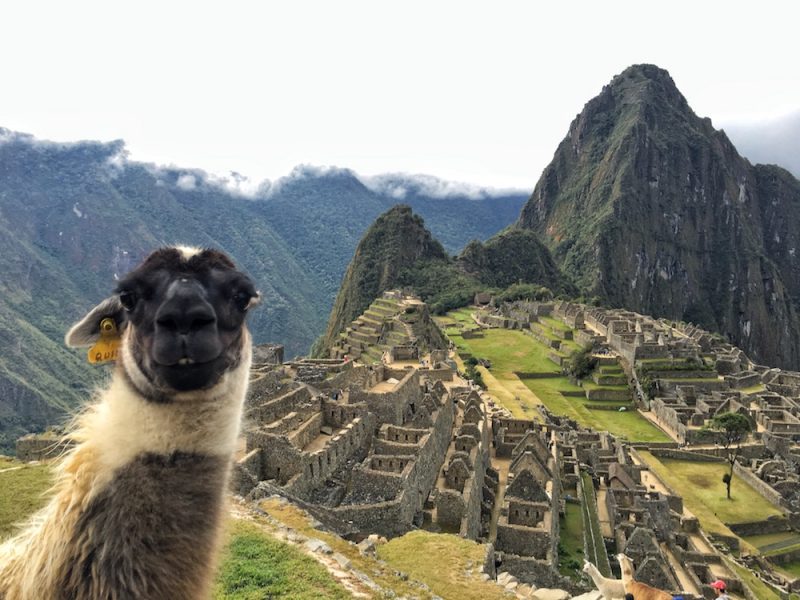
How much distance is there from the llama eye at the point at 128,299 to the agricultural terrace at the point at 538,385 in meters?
26.5

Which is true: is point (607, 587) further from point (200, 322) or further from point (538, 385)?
point (538, 385)

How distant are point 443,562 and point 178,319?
28.4 ft

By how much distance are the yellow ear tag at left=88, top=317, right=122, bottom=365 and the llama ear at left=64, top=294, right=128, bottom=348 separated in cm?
2

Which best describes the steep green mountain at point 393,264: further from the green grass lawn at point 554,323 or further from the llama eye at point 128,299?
the llama eye at point 128,299

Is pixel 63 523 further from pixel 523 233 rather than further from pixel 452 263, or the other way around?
pixel 523 233

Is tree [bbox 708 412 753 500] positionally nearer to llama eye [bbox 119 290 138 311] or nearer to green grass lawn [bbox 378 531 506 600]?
green grass lawn [bbox 378 531 506 600]

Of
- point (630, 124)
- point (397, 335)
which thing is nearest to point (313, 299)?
point (397, 335)

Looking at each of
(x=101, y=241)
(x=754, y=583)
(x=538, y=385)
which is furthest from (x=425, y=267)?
(x=754, y=583)

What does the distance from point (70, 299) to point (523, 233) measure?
7615 cm

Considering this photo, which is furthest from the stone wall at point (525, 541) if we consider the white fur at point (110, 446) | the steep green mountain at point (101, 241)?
the steep green mountain at point (101, 241)

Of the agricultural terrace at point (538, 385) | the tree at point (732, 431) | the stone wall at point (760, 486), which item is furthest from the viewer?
the agricultural terrace at point (538, 385)

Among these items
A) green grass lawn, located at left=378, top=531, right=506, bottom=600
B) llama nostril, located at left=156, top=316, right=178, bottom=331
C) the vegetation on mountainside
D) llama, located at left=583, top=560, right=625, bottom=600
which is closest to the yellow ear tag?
llama nostril, located at left=156, top=316, right=178, bottom=331

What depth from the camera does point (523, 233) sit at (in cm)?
10175

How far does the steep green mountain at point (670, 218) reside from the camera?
12619 cm
